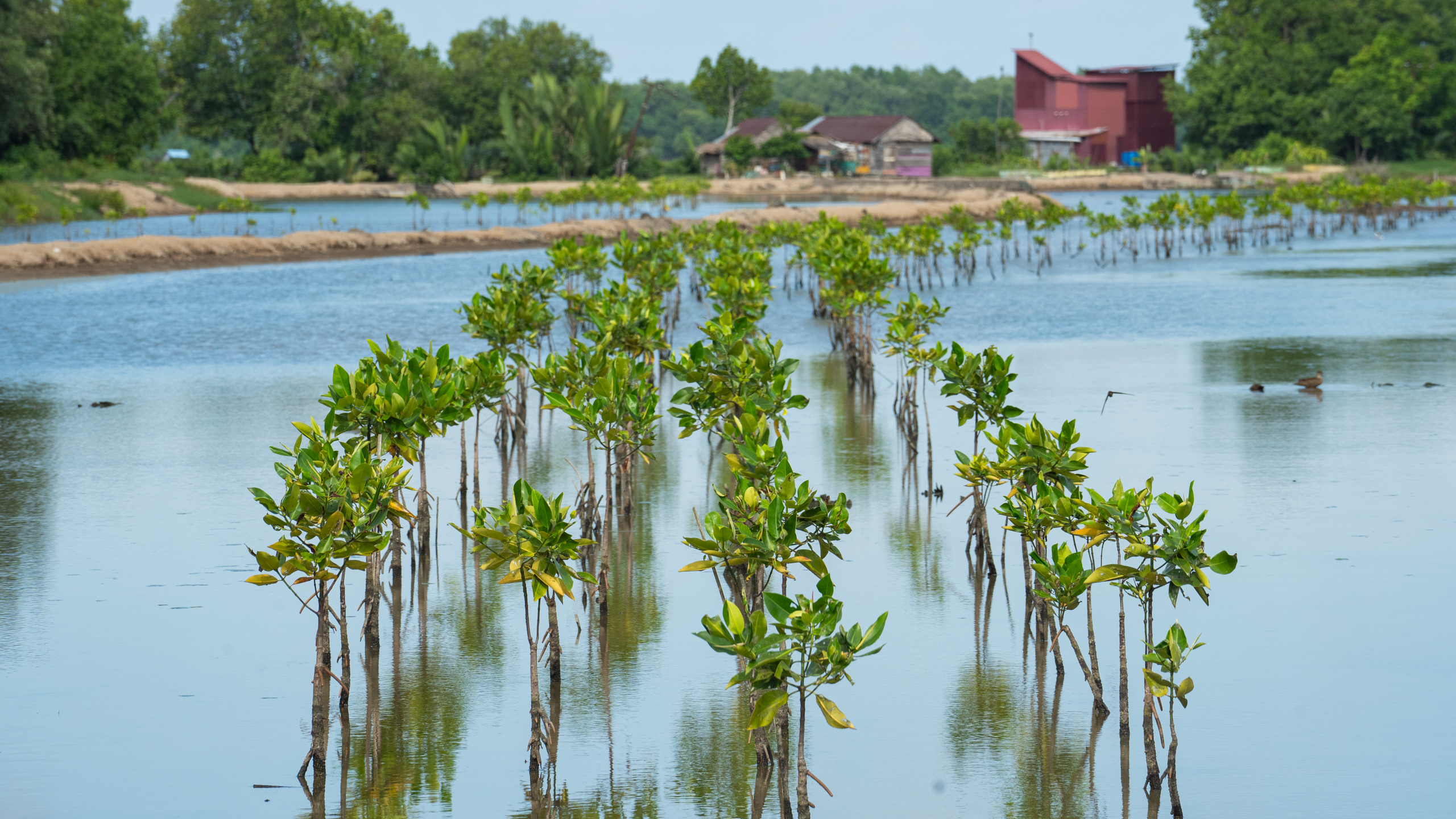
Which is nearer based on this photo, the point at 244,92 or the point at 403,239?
the point at 403,239

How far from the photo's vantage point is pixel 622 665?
7.60 meters

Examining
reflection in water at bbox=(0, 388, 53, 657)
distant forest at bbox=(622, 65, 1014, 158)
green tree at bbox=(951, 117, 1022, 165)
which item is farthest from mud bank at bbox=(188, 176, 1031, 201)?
reflection in water at bbox=(0, 388, 53, 657)

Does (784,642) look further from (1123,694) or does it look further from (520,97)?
(520,97)

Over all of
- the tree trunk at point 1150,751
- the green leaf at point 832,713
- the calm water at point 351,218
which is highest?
the calm water at point 351,218

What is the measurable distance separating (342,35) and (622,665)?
98057 mm

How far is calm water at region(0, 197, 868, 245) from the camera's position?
1921 inches

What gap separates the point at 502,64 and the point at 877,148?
29.0m

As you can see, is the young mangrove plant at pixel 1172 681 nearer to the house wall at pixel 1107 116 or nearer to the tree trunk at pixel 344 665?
the tree trunk at pixel 344 665

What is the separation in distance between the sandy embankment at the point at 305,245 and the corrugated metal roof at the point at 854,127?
36561 millimetres

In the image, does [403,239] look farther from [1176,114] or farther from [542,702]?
[1176,114]

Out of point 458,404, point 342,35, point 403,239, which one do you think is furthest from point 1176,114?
point 458,404

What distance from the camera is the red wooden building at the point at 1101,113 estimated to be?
99125 mm

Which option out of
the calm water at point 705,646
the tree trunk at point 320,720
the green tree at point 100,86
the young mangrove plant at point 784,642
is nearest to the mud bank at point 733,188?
the green tree at point 100,86

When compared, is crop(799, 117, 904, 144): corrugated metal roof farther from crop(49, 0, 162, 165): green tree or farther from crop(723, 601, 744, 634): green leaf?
crop(723, 601, 744, 634): green leaf
